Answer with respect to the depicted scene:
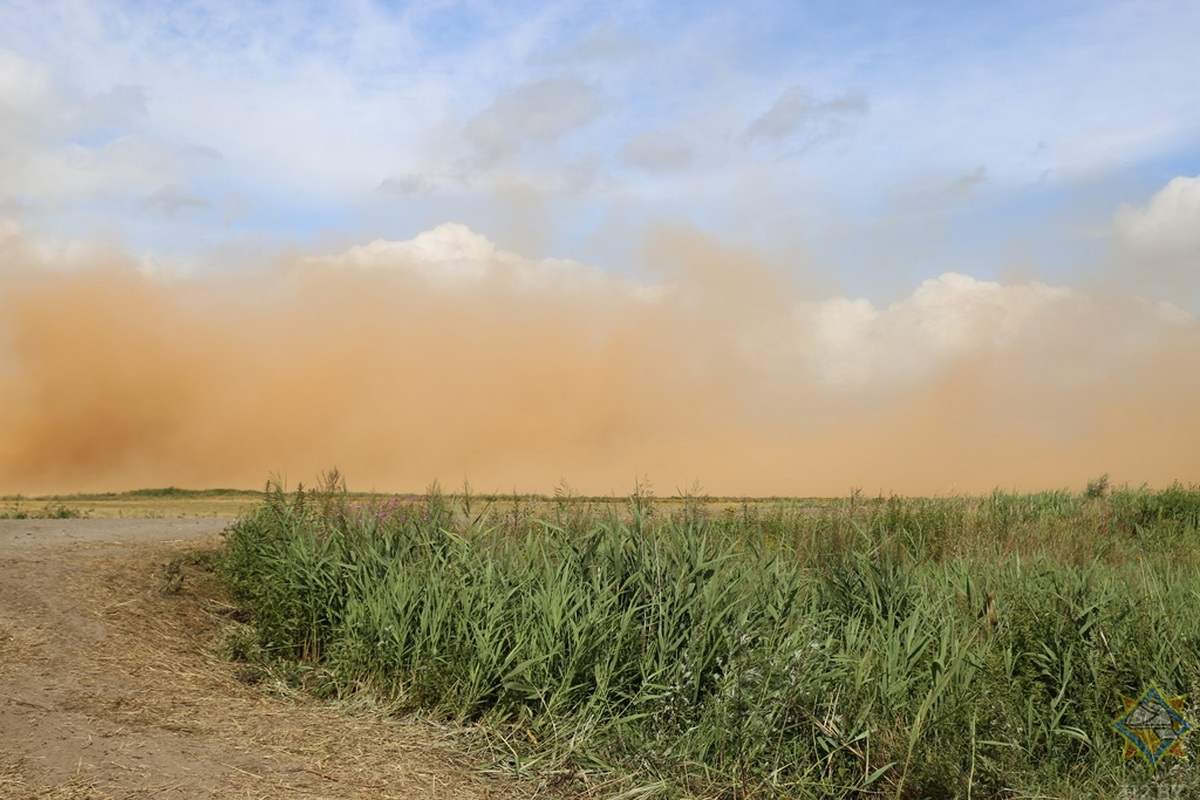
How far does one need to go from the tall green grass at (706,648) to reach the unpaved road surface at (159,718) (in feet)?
1.24

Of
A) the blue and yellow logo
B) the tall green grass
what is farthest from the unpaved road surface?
the blue and yellow logo

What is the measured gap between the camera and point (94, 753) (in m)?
5.04

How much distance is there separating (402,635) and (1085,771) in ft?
13.8

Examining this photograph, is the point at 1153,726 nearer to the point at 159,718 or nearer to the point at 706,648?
the point at 706,648

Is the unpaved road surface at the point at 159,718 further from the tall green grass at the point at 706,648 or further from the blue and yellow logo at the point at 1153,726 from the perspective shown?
the blue and yellow logo at the point at 1153,726

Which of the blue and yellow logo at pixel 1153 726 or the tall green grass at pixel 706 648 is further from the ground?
the tall green grass at pixel 706 648

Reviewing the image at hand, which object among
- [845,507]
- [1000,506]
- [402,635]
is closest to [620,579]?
[402,635]

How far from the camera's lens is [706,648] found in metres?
5.90


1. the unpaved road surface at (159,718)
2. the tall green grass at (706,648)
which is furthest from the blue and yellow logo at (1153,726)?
the unpaved road surface at (159,718)

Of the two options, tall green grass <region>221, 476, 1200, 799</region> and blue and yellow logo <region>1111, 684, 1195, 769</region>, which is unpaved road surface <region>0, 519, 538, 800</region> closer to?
tall green grass <region>221, 476, 1200, 799</region>

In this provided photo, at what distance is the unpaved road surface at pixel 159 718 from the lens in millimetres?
4805

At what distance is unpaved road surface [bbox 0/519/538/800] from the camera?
4805 mm

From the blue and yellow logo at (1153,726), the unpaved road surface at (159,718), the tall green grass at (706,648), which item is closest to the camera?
the unpaved road surface at (159,718)

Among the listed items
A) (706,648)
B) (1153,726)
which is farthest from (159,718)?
(1153,726)
